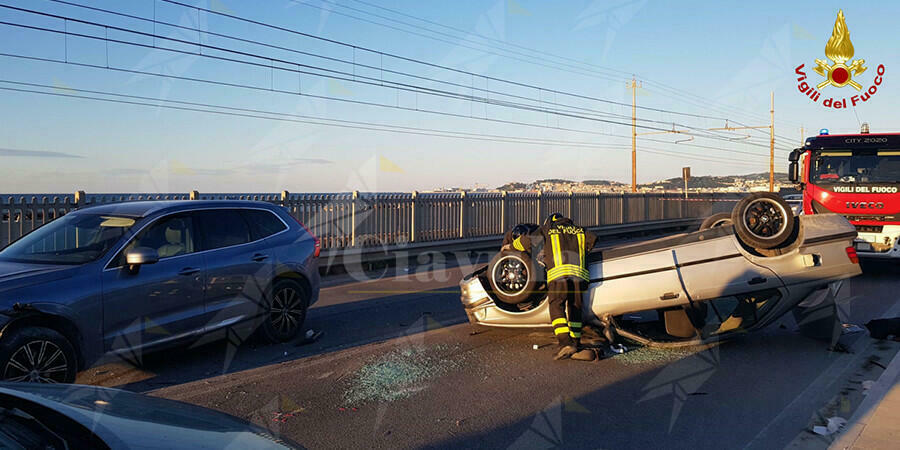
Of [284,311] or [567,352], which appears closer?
[567,352]

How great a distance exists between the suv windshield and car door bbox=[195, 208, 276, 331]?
2.88ft

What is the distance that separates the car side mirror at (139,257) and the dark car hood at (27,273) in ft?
1.38

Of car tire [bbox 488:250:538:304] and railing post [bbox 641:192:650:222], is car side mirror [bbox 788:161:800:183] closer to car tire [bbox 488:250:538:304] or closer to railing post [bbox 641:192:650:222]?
Answer: car tire [bbox 488:250:538:304]

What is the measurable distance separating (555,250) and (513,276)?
0.64 meters

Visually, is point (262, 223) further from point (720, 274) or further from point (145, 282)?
point (720, 274)

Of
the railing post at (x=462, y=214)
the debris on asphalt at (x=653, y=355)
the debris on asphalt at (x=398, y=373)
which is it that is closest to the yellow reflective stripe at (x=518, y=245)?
the debris on asphalt at (x=398, y=373)

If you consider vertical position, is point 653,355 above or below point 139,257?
below

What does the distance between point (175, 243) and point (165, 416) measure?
447 centimetres

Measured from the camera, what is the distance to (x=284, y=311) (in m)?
7.92

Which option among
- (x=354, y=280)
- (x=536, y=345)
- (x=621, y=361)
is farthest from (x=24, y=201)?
(x=621, y=361)

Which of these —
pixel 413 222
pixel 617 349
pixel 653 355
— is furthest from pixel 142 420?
pixel 413 222

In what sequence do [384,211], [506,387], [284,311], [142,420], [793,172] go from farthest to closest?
[384,211], [793,172], [284,311], [506,387], [142,420]

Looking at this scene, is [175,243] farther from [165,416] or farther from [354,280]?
[354,280]

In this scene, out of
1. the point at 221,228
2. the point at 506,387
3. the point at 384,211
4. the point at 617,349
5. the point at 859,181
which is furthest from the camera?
the point at 384,211
